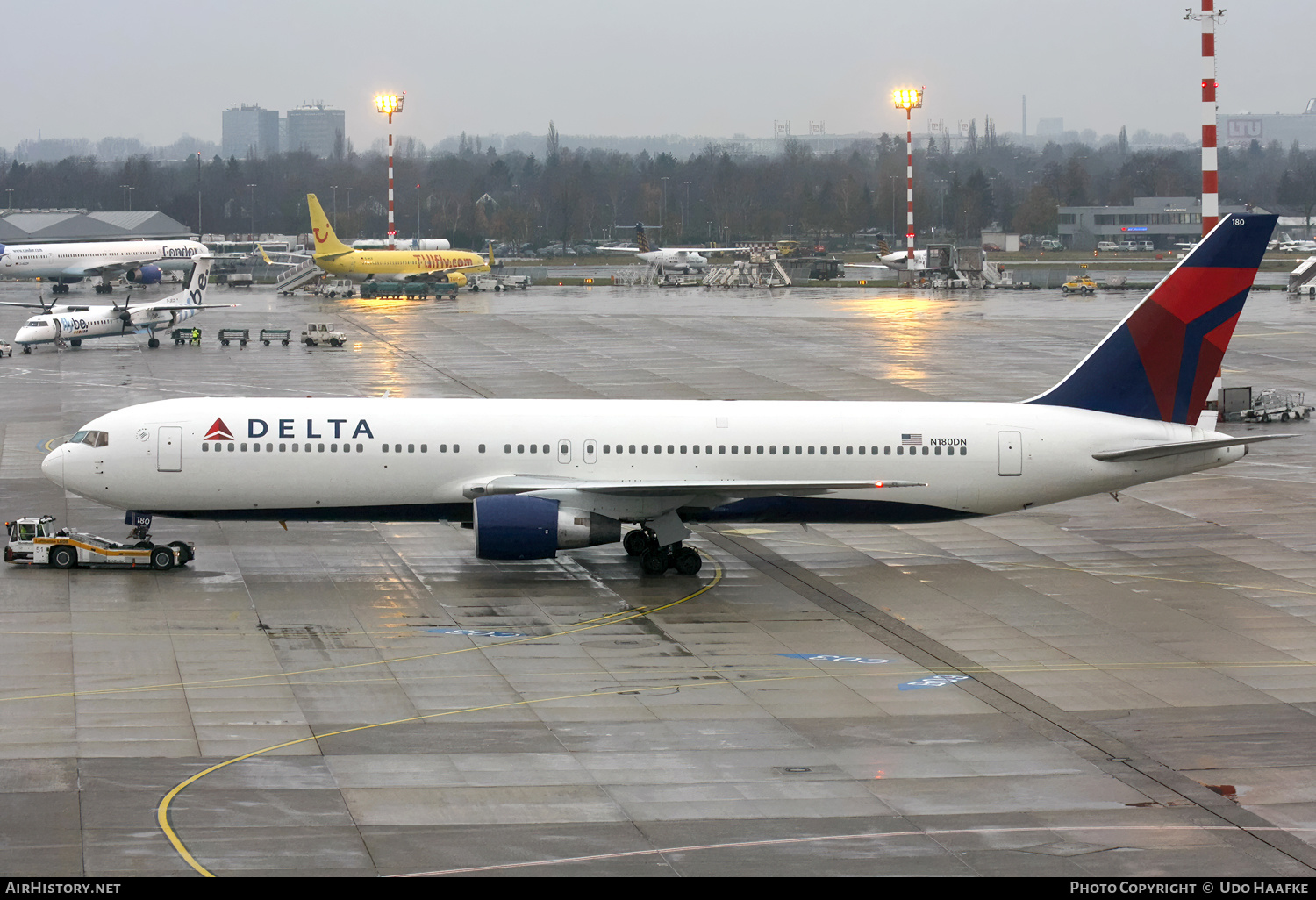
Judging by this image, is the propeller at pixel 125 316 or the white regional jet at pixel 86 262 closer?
the propeller at pixel 125 316

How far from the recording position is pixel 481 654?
97.5 ft

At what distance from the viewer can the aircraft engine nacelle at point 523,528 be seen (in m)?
34.1

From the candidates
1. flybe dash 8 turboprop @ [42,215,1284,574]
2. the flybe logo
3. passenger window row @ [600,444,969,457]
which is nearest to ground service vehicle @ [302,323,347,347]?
flybe dash 8 turboprop @ [42,215,1284,574]

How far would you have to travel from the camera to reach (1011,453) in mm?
36938

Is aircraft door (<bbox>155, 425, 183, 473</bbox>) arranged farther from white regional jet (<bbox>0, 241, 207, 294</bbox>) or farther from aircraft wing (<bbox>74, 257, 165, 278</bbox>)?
aircraft wing (<bbox>74, 257, 165, 278</bbox>)

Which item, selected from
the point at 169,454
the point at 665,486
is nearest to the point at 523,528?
the point at 665,486

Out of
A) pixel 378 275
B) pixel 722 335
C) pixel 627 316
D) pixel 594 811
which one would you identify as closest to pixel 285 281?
pixel 378 275

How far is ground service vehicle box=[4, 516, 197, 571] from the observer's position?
3603 centimetres

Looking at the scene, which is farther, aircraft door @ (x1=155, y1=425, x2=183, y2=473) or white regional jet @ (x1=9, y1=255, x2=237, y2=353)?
white regional jet @ (x1=9, y1=255, x2=237, y2=353)

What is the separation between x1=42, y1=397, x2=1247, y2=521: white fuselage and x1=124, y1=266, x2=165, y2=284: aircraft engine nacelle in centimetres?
11814

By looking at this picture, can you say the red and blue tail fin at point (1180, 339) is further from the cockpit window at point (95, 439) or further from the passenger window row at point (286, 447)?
the cockpit window at point (95, 439)

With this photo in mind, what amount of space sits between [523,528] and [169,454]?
901 cm

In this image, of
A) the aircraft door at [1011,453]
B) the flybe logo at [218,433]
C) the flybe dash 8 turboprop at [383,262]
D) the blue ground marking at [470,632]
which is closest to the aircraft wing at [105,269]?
the flybe dash 8 turboprop at [383,262]

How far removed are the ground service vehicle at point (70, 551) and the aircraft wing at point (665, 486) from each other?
25.8 ft
